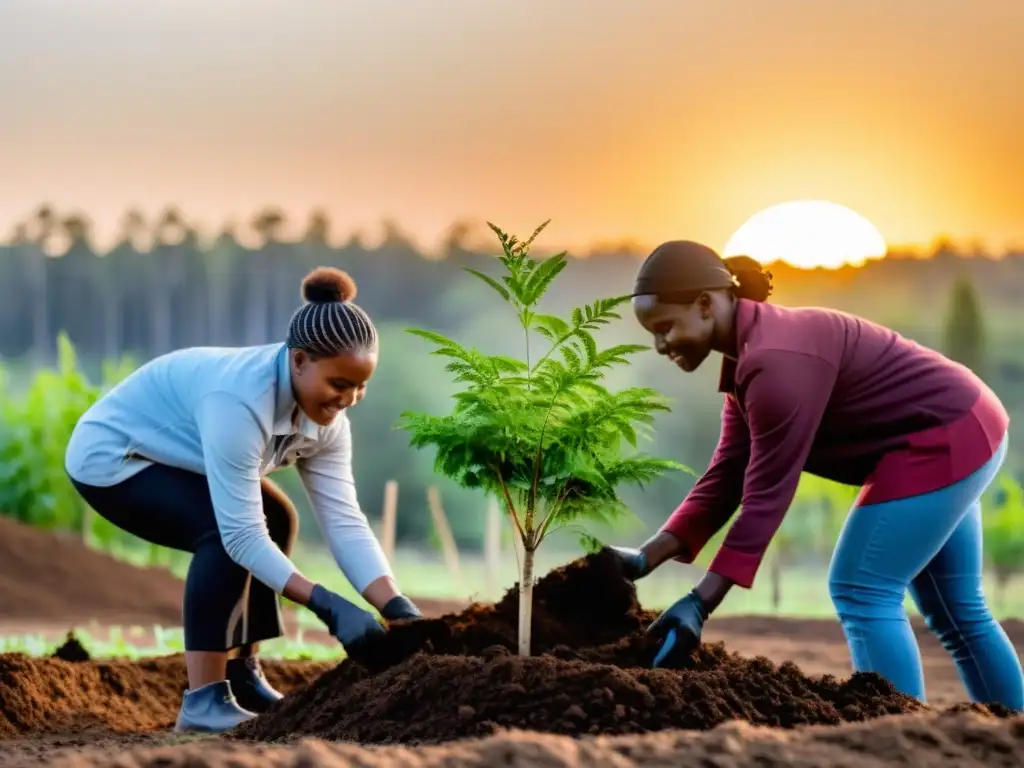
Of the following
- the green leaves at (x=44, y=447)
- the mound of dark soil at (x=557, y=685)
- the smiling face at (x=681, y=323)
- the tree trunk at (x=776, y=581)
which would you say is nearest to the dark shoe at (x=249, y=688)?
the mound of dark soil at (x=557, y=685)

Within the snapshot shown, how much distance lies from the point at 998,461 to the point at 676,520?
0.91m

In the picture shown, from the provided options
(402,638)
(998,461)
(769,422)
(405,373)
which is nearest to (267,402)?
(402,638)

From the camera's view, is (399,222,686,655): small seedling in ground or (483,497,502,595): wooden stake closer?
(399,222,686,655): small seedling in ground

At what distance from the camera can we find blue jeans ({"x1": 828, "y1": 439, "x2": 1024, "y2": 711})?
133 inches

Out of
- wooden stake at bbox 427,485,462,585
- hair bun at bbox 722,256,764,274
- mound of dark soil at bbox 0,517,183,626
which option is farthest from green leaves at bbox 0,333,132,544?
hair bun at bbox 722,256,764,274

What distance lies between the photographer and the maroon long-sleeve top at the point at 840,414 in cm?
326

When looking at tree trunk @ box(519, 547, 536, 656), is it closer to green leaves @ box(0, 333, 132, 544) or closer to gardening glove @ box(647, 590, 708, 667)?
gardening glove @ box(647, 590, 708, 667)

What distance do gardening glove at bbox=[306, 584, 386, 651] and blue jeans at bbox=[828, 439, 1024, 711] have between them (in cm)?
126

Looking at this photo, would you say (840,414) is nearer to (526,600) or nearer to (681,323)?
(681,323)

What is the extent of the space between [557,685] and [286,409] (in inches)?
47.7

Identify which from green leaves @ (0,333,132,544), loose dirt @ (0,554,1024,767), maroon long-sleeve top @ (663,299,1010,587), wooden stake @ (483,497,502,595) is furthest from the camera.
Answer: green leaves @ (0,333,132,544)

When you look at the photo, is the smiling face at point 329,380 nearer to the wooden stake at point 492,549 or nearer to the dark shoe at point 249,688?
the dark shoe at point 249,688

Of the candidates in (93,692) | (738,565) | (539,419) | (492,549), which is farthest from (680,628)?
(492,549)

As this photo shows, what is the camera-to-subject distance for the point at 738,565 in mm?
3307
